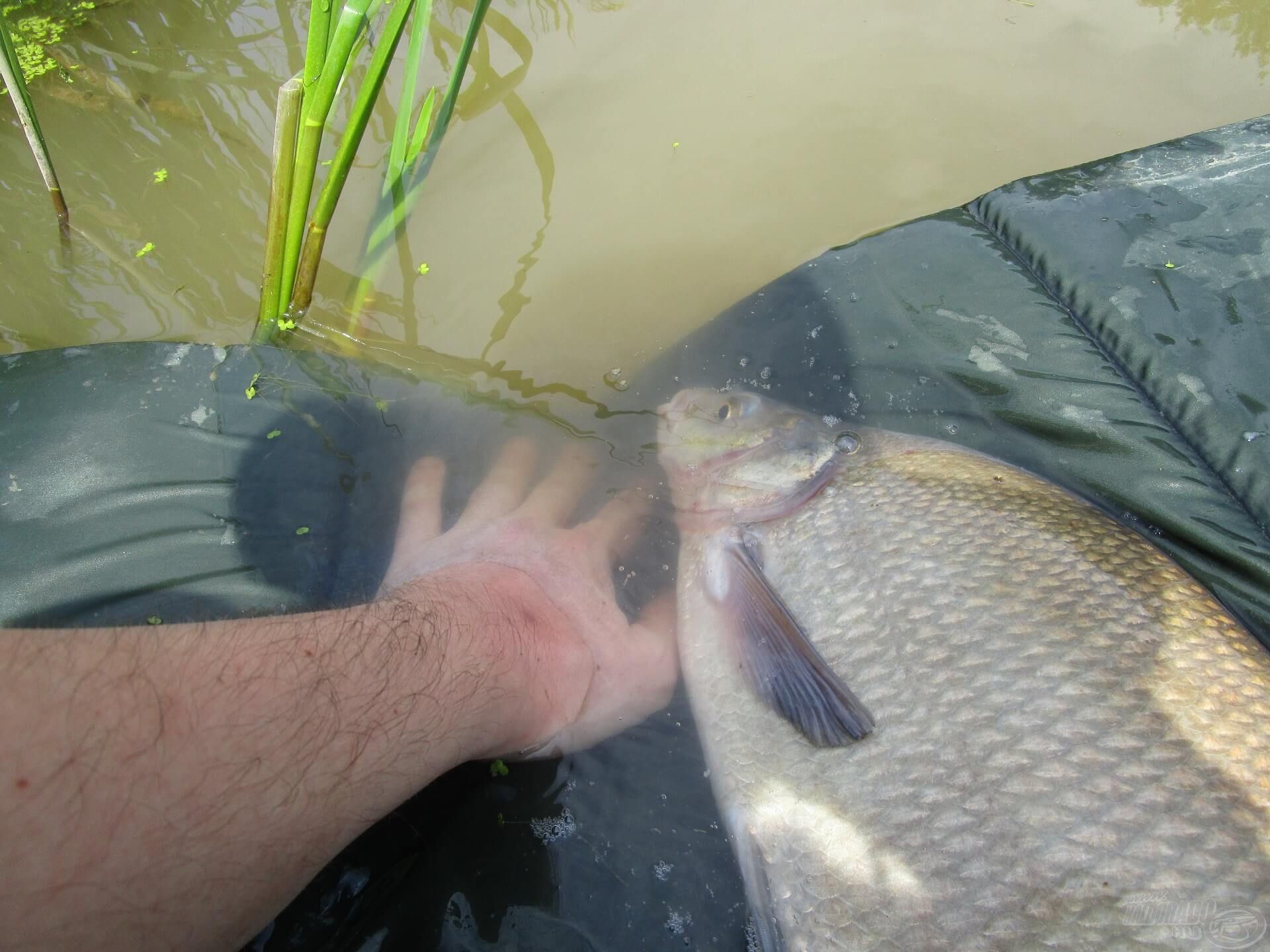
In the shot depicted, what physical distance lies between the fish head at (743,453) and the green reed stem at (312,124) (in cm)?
118

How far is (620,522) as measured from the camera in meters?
2.24

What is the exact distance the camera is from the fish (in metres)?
1.17

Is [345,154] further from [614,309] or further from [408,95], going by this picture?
[614,309]

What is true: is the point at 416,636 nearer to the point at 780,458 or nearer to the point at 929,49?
the point at 780,458

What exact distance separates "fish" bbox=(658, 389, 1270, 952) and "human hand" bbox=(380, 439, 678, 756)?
0.18 metres

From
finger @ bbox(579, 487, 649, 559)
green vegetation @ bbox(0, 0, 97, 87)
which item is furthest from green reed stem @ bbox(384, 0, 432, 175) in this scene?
green vegetation @ bbox(0, 0, 97, 87)

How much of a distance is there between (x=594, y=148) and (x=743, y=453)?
1726 millimetres

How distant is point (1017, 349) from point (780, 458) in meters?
0.68

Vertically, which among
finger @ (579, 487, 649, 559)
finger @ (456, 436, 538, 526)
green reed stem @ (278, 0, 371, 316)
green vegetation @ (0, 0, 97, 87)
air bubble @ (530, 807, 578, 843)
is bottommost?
air bubble @ (530, 807, 578, 843)

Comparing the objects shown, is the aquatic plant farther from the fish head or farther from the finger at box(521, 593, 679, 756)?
the finger at box(521, 593, 679, 756)

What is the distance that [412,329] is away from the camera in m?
2.71

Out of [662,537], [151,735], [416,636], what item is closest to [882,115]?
[662,537]

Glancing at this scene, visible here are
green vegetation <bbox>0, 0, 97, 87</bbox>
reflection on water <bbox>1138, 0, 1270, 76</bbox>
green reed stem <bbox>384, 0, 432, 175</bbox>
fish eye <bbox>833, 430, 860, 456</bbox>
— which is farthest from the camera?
reflection on water <bbox>1138, 0, 1270, 76</bbox>

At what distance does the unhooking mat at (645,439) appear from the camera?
1.52 meters
